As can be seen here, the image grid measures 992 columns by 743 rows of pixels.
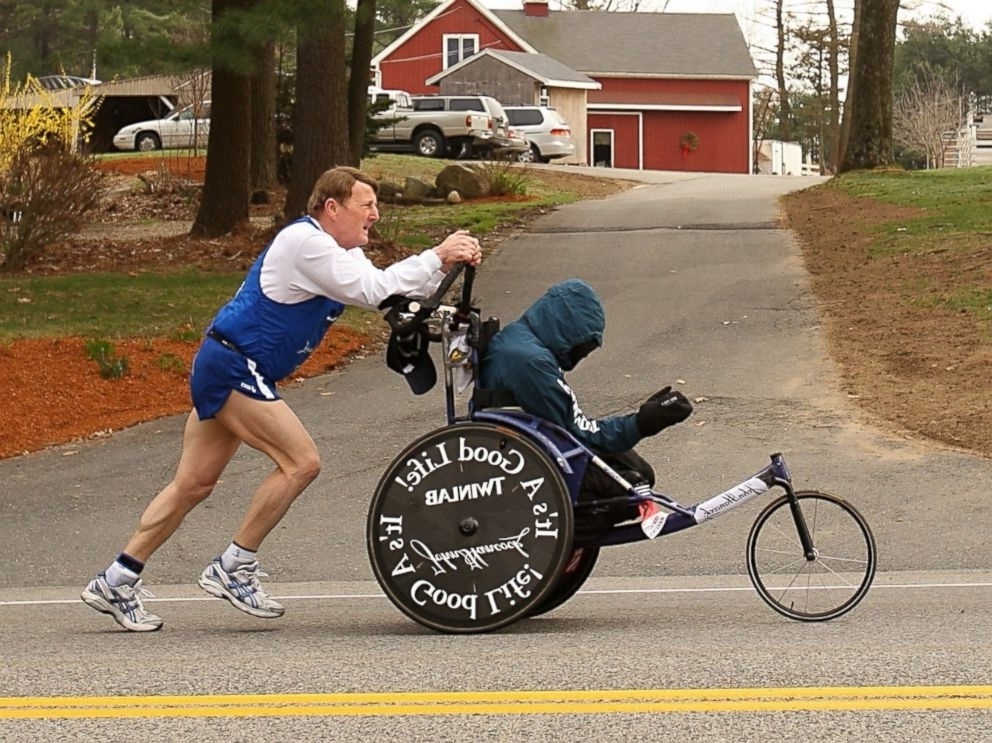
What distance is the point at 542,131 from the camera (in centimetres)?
5119

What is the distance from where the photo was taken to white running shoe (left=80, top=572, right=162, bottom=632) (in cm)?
750

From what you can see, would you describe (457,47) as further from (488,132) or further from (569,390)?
(569,390)

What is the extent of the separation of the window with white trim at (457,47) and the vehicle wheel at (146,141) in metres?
20.3

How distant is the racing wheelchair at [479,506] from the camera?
22.9 feet

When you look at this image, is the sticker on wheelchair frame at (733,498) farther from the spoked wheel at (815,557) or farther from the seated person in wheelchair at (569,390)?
the seated person in wheelchair at (569,390)

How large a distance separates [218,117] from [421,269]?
1659cm

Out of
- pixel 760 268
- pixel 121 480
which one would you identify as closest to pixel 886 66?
pixel 760 268

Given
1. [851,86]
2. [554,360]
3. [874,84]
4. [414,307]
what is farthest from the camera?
[851,86]

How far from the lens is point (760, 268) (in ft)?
69.2

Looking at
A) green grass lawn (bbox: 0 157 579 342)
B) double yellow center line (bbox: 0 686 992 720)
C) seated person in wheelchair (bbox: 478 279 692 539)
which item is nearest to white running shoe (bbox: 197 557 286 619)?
seated person in wheelchair (bbox: 478 279 692 539)

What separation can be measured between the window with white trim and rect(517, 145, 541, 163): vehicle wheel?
56.6 ft

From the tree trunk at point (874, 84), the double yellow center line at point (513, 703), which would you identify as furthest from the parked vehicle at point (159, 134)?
the double yellow center line at point (513, 703)

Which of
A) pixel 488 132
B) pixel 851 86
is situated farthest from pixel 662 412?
pixel 488 132
